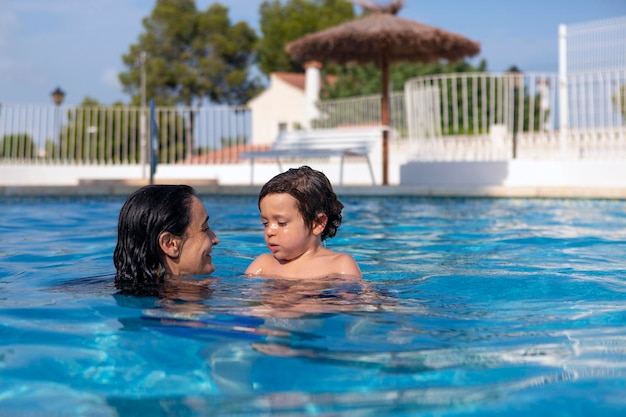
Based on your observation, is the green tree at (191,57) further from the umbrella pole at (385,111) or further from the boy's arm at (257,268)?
the boy's arm at (257,268)

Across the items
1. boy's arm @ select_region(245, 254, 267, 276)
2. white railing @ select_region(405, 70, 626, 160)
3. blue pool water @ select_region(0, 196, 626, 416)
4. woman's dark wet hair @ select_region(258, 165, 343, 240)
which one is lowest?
blue pool water @ select_region(0, 196, 626, 416)

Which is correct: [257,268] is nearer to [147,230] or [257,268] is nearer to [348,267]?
[348,267]

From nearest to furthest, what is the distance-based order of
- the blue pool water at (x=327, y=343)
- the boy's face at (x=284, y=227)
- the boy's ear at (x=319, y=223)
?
the blue pool water at (x=327, y=343) < the boy's face at (x=284, y=227) < the boy's ear at (x=319, y=223)

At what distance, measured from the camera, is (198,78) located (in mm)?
42312

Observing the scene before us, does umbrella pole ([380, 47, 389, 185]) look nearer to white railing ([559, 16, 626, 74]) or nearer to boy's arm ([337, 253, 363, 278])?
white railing ([559, 16, 626, 74])

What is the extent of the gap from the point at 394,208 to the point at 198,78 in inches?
1385

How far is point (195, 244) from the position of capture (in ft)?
9.65

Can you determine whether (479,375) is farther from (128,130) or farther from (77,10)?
(77,10)

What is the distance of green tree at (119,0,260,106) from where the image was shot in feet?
137

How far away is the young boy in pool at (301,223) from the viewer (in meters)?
3.10

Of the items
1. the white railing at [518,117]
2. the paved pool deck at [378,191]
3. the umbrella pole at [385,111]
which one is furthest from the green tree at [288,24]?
the paved pool deck at [378,191]

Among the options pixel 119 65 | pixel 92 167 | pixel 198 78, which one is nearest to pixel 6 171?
pixel 92 167

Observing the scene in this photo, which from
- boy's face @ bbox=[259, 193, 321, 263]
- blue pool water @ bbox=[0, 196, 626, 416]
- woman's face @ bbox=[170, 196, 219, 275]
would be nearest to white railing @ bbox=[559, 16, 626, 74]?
blue pool water @ bbox=[0, 196, 626, 416]

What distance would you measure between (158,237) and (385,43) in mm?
10056
